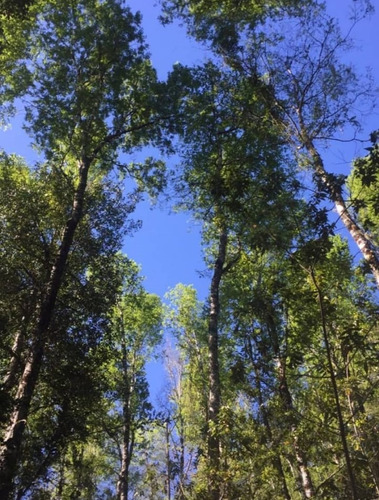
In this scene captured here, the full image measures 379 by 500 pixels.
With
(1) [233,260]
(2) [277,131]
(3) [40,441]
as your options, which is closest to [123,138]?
(1) [233,260]

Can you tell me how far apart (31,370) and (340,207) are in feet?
20.8

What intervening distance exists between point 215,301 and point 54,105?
7050mm

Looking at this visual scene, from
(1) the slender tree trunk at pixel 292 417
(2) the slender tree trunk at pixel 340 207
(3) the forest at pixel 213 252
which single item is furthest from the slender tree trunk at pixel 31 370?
(2) the slender tree trunk at pixel 340 207

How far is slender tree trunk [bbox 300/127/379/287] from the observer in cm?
589

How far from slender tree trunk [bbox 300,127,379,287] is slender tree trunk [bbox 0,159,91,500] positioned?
5.60 meters

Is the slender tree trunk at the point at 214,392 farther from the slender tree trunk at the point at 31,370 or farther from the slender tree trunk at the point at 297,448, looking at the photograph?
the slender tree trunk at the point at 31,370

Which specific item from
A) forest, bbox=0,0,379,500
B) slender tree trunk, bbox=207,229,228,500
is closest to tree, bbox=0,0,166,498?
forest, bbox=0,0,379,500

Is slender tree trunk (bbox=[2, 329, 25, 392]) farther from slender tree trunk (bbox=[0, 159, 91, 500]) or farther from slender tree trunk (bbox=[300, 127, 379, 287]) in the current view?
slender tree trunk (bbox=[300, 127, 379, 287])

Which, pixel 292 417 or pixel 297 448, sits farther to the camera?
pixel 297 448

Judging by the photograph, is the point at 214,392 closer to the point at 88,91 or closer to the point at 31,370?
the point at 31,370

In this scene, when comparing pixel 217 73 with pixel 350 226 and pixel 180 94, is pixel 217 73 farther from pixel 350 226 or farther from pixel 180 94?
pixel 350 226

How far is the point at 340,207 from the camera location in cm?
747

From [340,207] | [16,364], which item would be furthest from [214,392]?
[340,207]

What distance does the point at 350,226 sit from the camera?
7148mm
